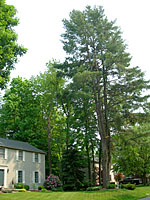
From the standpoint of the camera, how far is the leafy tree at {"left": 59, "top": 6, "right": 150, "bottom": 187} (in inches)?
810

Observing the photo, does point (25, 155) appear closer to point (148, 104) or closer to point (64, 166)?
point (64, 166)

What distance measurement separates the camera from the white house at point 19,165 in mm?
23859

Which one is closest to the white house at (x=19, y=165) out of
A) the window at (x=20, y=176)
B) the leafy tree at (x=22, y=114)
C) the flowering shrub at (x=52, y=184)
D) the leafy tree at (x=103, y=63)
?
the window at (x=20, y=176)

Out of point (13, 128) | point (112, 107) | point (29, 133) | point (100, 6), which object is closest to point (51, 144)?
point (29, 133)

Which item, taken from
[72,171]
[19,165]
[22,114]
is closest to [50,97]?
[22,114]

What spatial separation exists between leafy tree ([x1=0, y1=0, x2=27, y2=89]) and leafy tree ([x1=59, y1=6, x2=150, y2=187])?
23.0ft

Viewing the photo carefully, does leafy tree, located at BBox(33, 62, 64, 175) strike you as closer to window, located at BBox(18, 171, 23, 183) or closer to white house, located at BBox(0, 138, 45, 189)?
white house, located at BBox(0, 138, 45, 189)

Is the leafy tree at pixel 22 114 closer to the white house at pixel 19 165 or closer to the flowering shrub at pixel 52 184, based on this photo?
the white house at pixel 19 165

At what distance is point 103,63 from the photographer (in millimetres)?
20875

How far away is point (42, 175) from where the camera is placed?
95.3ft

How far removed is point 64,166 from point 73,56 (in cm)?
1349

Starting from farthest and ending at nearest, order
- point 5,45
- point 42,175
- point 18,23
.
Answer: point 42,175 < point 18,23 < point 5,45

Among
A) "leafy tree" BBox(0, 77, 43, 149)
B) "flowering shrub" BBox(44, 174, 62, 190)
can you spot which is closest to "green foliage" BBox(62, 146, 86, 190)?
"flowering shrub" BBox(44, 174, 62, 190)

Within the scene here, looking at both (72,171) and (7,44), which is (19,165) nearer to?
(72,171)
